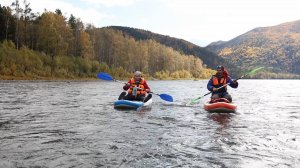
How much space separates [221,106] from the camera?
15461mm

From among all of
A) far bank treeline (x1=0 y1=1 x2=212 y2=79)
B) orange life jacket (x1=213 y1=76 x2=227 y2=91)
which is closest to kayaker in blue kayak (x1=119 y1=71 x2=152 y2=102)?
orange life jacket (x1=213 y1=76 x2=227 y2=91)

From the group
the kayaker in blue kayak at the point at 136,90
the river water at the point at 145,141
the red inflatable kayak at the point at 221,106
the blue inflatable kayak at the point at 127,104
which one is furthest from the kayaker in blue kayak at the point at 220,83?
the blue inflatable kayak at the point at 127,104

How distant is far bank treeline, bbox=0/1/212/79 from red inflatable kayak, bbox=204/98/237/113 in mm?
41864

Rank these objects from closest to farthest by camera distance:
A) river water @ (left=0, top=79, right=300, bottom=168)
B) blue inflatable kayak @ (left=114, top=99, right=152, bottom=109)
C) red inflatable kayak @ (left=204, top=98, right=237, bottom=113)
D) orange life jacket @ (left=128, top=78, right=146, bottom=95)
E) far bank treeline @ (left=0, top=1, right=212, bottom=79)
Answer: river water @ (left=0, top=79, right=300, bottom=168)
red inflatable kayak @ (left=204, top=98, right=237, bottom=113)
blue inflatable kayak @ (left=114, top=99, right=152, bottom=109)
orange life jacket @ (left=128, top=78, right=146, bottom=95)
far bank treeline @ (left=0, top=1, right=212, bottom=79)

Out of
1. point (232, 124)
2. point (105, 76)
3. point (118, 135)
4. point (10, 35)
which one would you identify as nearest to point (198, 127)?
point (232, 124)

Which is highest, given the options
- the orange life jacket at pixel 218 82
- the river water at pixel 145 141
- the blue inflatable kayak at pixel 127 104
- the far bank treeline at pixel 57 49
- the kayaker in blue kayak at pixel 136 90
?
the far bank treeline at pixel 57 49

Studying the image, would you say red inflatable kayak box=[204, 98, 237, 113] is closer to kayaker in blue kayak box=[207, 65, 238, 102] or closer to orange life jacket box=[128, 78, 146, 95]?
kayaker in blue kayak box=[207, 65, 238, 102]

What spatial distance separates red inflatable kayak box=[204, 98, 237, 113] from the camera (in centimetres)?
1545

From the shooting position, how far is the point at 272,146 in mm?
8664

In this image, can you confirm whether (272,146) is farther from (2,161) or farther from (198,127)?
(2,161)

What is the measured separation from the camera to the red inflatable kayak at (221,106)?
50.7ft

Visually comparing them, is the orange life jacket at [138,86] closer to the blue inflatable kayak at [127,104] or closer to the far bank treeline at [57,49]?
the blue inflatable kayak at [127,104]

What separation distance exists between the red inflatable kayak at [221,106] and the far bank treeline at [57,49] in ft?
137

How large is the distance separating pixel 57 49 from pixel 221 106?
2277 inches
